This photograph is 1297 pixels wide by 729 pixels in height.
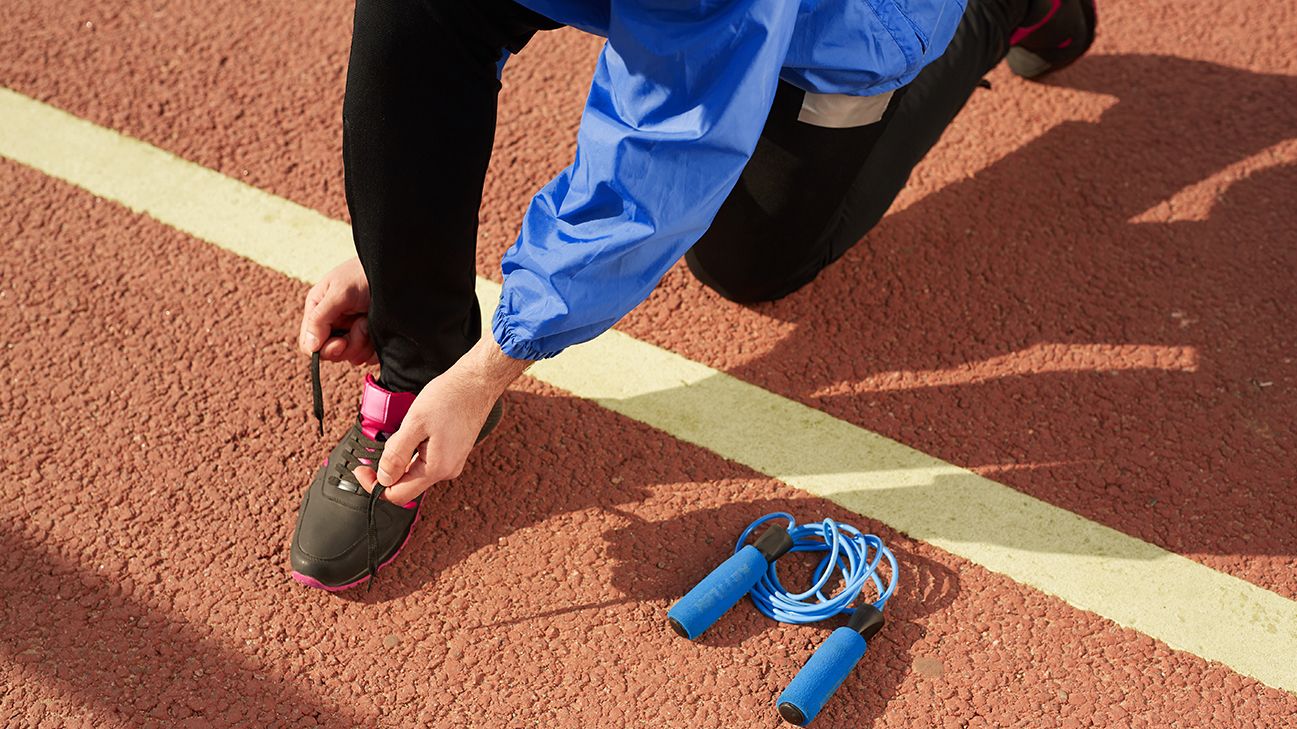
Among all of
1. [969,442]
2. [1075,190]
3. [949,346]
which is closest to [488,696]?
[969,442]

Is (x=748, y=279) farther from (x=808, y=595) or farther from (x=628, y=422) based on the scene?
(x=808, y=595)

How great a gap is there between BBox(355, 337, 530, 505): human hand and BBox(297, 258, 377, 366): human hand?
1.26ft

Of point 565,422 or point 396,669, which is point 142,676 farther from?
point 565,422

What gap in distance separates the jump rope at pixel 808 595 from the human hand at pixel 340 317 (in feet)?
2.50

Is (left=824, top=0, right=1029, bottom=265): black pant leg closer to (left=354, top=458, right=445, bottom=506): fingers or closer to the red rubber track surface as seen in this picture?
the red rubber track surface

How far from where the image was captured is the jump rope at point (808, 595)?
178 centimetres

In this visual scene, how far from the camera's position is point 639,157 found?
1.48m

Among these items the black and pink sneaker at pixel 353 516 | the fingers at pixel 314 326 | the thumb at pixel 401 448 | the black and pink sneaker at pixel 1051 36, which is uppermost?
the black and pink sneaker at pixel 1051 36

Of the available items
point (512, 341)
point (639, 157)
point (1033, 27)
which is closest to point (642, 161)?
point (639, 157)

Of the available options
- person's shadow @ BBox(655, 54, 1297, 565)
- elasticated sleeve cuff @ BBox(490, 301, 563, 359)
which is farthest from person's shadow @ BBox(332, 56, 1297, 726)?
elasticated sleeve cuff @ BBox(490, 301, 563, 359)

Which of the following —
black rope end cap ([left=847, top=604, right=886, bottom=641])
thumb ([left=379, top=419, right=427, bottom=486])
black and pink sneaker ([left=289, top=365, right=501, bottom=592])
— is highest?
thumb ([left=379, top=419, right=427, bottom=486])

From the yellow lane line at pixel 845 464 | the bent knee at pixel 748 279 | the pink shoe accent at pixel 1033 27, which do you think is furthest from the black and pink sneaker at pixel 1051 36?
the yellow lane line at pixel 845 464

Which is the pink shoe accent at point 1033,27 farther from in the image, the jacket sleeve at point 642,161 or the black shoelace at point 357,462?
the black shoelace at point 357,462

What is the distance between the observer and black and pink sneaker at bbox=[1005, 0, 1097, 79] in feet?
8.70
